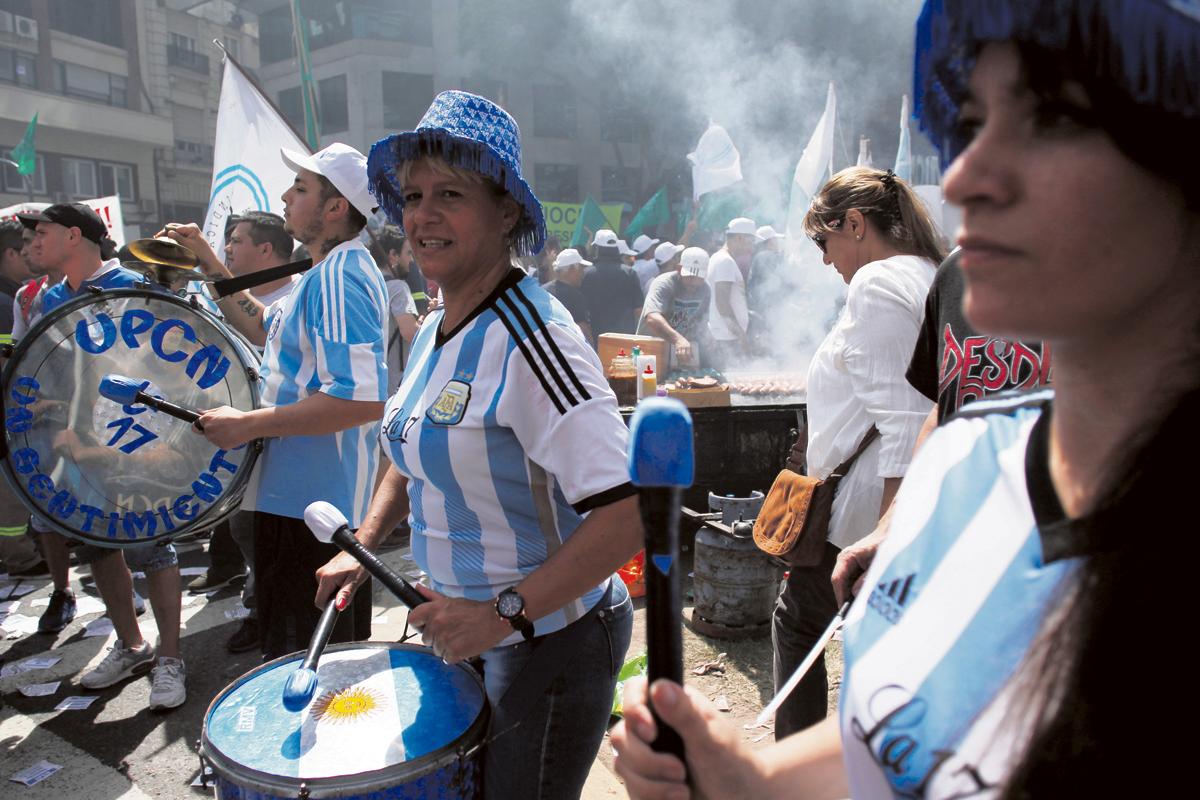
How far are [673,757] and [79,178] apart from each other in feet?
131

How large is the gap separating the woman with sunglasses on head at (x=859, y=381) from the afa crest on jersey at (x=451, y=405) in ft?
4.64

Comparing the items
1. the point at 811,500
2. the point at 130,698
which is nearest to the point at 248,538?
the point at 130,698

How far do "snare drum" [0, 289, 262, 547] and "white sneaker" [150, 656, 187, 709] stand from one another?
3.94ft

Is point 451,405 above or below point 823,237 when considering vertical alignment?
below

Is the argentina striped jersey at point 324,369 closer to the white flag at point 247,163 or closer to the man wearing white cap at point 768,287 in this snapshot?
the white flag at point 247,163

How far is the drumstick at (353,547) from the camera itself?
1.77 metres

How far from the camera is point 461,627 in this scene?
67.4 inches

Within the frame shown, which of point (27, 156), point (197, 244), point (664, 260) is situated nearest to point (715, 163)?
point (664, 260)

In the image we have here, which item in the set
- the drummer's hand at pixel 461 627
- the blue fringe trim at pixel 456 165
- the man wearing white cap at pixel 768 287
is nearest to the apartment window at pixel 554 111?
the man wearing white cap at pixel 768 287

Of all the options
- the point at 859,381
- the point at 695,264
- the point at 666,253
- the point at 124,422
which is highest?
the point at 666,253

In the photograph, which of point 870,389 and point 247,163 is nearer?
point 870,389

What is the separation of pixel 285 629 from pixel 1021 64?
298 cm

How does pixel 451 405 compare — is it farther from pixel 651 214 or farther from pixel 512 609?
pixel 651 214

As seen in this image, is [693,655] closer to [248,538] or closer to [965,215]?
[248,538]
